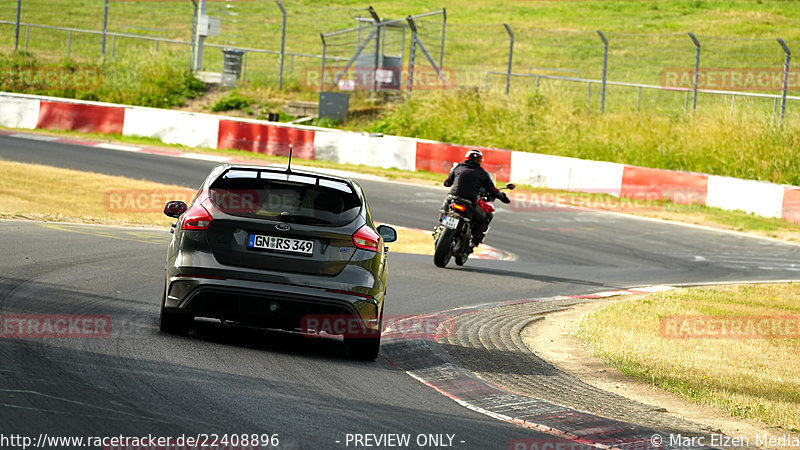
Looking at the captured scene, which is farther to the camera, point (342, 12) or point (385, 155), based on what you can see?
point (342, 12)

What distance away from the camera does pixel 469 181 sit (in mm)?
14781

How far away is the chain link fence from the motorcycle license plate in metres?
14.1

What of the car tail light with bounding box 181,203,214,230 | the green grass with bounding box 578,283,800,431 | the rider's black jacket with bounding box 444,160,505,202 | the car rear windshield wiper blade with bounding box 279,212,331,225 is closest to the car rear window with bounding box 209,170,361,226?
the car rear windshield wiper blade with bounding box 279,212,331,225

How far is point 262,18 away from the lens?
60438mm

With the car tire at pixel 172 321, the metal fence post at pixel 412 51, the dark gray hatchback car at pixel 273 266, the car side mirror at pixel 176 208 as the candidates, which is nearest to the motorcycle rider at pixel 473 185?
the car side mirror at pixel 176 208

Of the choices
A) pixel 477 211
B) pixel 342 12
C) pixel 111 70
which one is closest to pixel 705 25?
pixel 342 12

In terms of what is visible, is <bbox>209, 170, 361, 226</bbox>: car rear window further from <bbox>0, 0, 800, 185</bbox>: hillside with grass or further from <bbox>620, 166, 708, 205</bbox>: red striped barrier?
<bbox>0, 0, 800, 185</bbox>: hillside with grass

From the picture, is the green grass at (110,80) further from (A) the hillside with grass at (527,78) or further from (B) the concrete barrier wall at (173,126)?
(B) the concrete barrier wall at (173,126)

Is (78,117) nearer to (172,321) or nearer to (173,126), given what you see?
(173,126)

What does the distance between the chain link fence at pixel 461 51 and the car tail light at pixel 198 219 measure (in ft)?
68.5

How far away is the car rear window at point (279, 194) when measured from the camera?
7773mm

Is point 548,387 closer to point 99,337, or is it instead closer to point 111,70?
point 99,337

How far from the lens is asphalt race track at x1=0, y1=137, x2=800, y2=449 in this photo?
5.68 meters

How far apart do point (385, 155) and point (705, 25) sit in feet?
98.0
